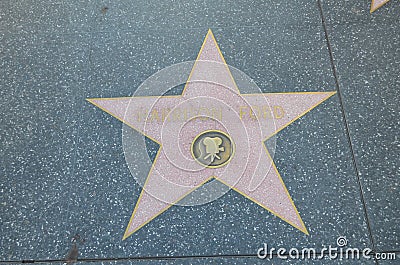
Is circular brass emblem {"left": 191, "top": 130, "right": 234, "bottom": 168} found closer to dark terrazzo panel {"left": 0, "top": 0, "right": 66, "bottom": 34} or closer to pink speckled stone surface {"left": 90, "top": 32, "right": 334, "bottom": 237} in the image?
pink speckled stone surface {"left": 90, "top": 32, "right": 334, "bottom": 237}

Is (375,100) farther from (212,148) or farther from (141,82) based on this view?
(141,82)

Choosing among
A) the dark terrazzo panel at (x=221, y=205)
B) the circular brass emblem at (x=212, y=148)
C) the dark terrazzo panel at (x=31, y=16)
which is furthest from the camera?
the dark terrazzo panel at (x=31, y=16)

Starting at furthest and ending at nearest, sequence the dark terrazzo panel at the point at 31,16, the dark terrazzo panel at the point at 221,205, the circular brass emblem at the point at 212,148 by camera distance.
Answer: the dark terrazzo panel at the point at 31,16 < the circular brass emblem at the point at 212,148 < the dark terrazzo panel at the point at 221,205

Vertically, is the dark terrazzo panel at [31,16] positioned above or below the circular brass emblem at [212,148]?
above

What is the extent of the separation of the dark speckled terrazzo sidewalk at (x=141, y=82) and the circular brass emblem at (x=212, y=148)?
14cm

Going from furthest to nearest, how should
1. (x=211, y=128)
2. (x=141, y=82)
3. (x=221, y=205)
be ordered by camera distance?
(x=141, y=82), (x=211, y=128), (x=221, y=205)

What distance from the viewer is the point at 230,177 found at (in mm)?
1249

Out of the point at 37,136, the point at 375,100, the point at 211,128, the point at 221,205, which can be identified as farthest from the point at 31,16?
the point at 375,100

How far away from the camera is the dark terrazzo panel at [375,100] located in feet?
3.91

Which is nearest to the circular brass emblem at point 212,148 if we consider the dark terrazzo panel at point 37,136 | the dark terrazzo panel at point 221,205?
the dark terrazzo panel at point 221,205

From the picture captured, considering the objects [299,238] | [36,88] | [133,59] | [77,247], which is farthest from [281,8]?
[77,247]

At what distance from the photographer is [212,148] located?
4.25ft

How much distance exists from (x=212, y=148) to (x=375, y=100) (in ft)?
2.28

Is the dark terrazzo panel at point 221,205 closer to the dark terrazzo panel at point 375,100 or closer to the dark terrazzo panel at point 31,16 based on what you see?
the dark terrazzo panel at point 375,100
